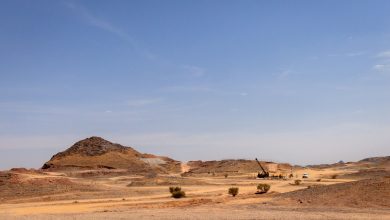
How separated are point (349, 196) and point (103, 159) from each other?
10231 centimetres

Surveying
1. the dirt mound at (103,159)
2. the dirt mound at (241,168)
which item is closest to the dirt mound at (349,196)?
the dirt mound at (241,168)

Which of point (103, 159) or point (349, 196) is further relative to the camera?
point (103, 159)

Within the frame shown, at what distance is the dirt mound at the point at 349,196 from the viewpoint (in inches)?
1337

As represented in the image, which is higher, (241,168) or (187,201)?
(241,168)

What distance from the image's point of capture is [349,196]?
118 feet

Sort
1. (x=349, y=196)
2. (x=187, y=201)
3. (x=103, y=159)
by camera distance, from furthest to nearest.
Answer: (x=103, y=159) < (x=187, y=201) < (x=349, y=196)

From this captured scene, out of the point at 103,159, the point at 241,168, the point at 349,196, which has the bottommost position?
the point at 349,196

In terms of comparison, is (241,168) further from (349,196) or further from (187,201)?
(349,196)

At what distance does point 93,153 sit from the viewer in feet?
447

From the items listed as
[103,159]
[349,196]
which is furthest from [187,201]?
[103,159]

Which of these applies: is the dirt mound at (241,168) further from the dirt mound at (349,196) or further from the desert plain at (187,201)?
the dirt mound at (349,196)

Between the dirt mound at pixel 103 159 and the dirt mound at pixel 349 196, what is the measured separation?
279 feet

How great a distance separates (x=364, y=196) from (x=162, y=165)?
10420 cm

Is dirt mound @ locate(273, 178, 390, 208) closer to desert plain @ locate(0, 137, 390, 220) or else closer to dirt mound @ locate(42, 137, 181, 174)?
desert plain @ locate(0, 137, 390, 220)
